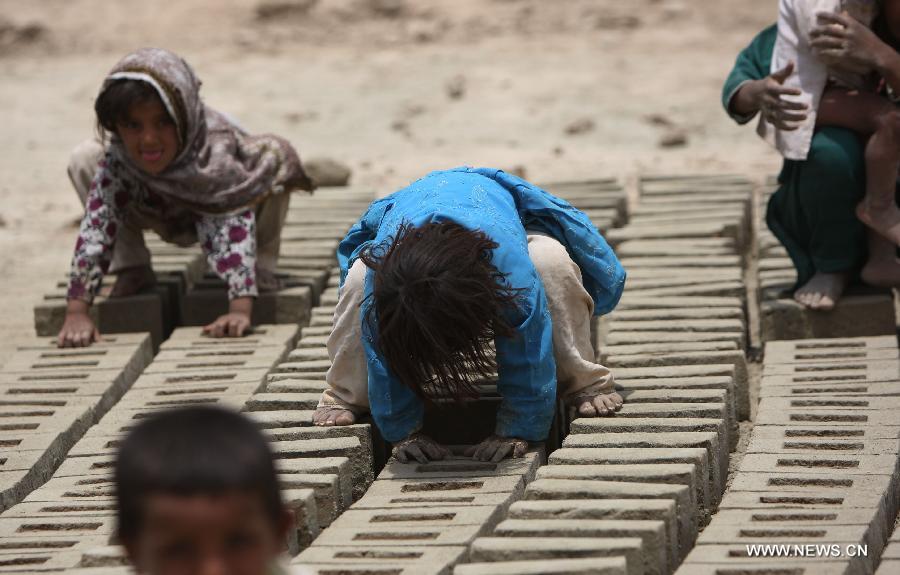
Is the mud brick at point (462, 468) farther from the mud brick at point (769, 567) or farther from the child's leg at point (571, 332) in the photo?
the mud brick at point (769, 567)

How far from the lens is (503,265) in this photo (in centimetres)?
439

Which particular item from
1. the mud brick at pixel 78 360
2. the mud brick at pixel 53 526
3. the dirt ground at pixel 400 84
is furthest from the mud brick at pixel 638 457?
the dirt ground at pixel 400 84

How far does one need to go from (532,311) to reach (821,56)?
1.82 metres

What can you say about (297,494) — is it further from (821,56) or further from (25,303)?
(25,303)

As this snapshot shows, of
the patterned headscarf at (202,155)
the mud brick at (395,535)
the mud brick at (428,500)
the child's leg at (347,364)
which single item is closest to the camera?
the mud brick at (395,535)

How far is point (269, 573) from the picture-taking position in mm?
2664

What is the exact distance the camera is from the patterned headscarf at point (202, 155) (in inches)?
231

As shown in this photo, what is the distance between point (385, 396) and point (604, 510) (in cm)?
77

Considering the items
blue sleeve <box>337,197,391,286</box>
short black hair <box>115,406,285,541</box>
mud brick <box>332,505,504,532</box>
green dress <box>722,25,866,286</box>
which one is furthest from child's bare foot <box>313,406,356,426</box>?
short black hair <box>115,406,285,541</box>

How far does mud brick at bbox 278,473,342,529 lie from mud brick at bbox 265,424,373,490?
18cm

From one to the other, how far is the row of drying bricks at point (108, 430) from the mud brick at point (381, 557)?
0.29m

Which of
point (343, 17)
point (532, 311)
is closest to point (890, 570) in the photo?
point (532, 311)

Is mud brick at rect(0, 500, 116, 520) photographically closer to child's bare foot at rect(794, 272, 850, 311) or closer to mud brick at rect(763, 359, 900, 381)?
mud brick at rect(763, 359, 900, 381)

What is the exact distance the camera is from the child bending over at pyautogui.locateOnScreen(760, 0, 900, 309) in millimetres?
5527
